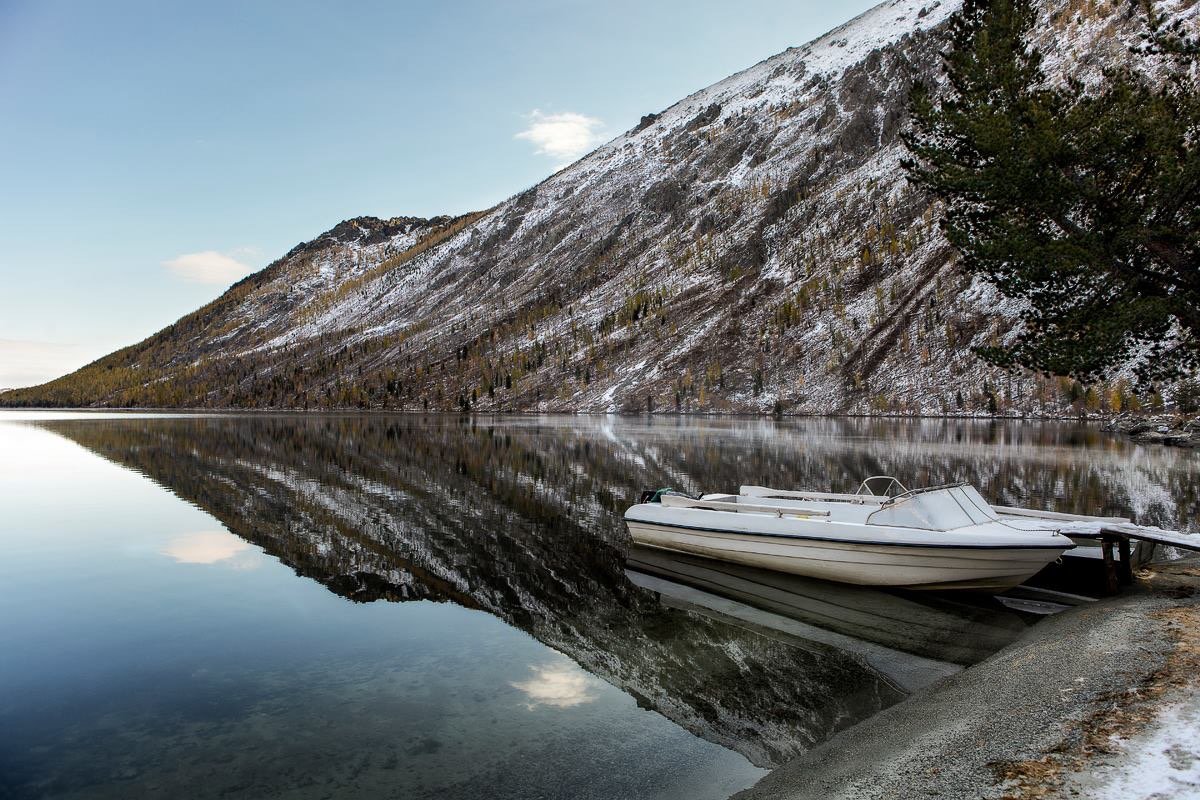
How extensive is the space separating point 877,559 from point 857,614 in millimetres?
1850

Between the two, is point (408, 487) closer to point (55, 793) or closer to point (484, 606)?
point (484, 606)

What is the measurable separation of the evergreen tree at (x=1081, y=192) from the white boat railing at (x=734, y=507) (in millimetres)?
7617

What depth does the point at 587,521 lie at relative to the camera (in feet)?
83.6

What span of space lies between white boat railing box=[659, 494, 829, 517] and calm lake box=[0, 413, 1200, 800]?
1829mm

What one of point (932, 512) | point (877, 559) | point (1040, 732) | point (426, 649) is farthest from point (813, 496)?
point (1040, 732)

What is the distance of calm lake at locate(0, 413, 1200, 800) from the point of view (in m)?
8.71

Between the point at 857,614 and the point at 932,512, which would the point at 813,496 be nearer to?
the point at 932,512

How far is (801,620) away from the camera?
14.6 meters

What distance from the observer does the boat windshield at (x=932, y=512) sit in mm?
16094

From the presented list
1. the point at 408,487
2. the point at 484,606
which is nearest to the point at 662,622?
the point at 484,606

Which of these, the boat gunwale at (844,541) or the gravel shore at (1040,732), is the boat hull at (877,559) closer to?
the boat gunwale at (844,541)

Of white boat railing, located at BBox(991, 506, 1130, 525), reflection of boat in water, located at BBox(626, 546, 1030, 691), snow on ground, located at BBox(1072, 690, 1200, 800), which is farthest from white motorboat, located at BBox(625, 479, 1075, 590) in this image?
snow on ground, located at BBox(1072, 690, 1200, 800)

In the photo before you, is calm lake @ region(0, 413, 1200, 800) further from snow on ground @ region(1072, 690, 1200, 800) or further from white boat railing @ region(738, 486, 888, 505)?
snow on ground @ region(1072, 690, 1200, 800)

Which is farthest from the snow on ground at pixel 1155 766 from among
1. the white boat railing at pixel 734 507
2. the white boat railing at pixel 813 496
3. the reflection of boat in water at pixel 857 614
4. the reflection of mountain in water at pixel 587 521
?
the white boat railing at pixel 734 507
